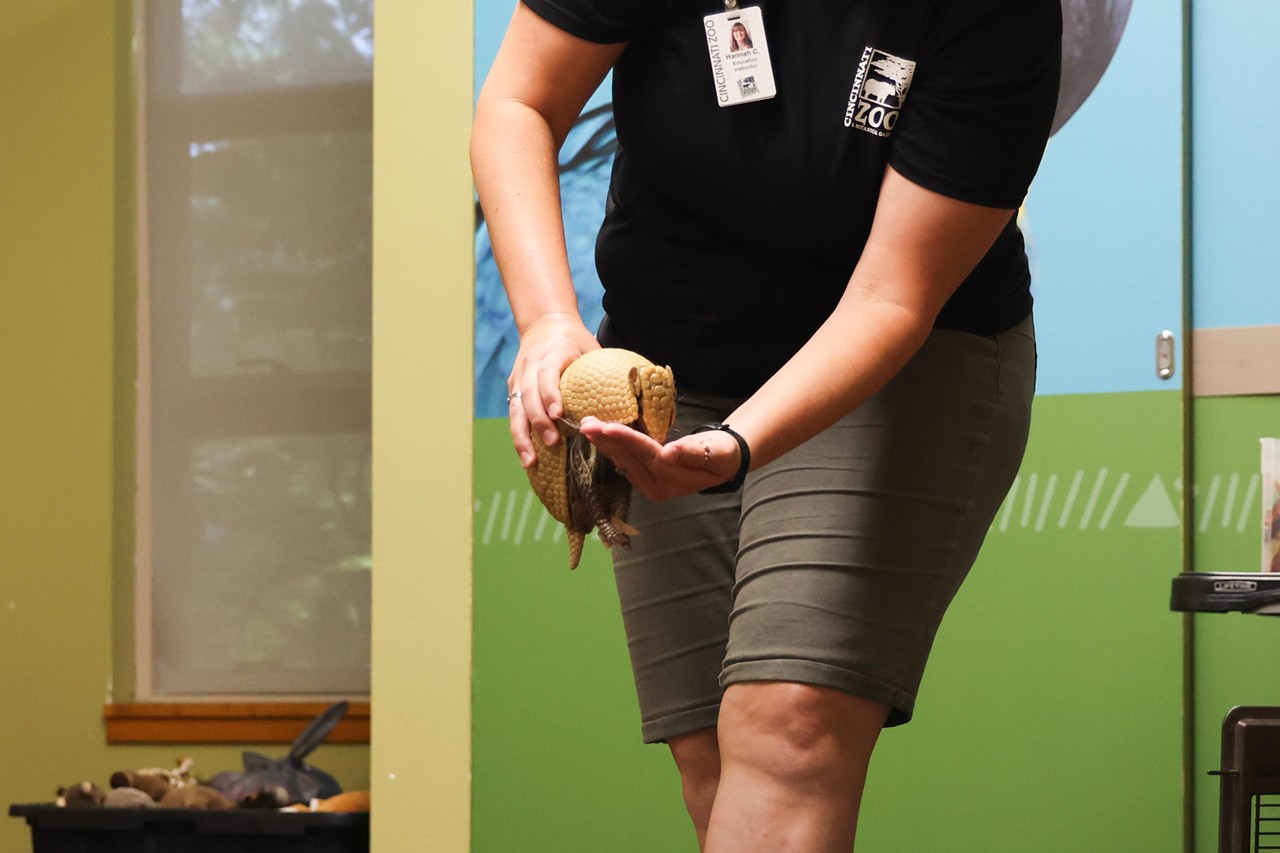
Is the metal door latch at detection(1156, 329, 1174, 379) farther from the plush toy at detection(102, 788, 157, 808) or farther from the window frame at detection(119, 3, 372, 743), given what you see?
the plush toy at detection(102, 788, 157, 808)

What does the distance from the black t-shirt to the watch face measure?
121 centimetres

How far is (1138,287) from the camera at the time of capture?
2.24 meters

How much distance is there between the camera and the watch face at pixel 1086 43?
2260mm

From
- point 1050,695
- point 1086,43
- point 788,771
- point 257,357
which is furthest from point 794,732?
point 257,357

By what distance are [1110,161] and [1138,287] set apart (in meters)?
0.22

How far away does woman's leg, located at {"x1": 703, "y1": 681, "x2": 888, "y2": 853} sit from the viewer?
38.5 inches

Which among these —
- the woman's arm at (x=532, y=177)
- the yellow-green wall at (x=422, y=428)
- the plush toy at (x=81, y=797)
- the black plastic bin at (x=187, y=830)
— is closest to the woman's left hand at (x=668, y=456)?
the woman's arm at (x=532, y=177)

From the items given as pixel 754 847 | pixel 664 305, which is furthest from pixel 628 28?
pixel 754 847

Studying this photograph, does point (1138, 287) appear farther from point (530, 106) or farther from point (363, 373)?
point (363, 373)

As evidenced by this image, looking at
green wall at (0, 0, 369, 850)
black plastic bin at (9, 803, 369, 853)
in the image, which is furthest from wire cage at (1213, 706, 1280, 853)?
green wall at (0, 0, 369, 850)

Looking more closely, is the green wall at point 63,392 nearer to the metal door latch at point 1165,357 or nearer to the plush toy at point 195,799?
the plush toy at point 195,799

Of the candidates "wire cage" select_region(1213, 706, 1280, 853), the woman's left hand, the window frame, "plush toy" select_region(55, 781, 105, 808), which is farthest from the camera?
the window frame

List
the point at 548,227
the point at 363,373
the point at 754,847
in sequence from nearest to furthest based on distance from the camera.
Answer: the point at 754,847 → the point at 548,227 → the point at 363,373

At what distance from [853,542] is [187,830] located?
1938mm
